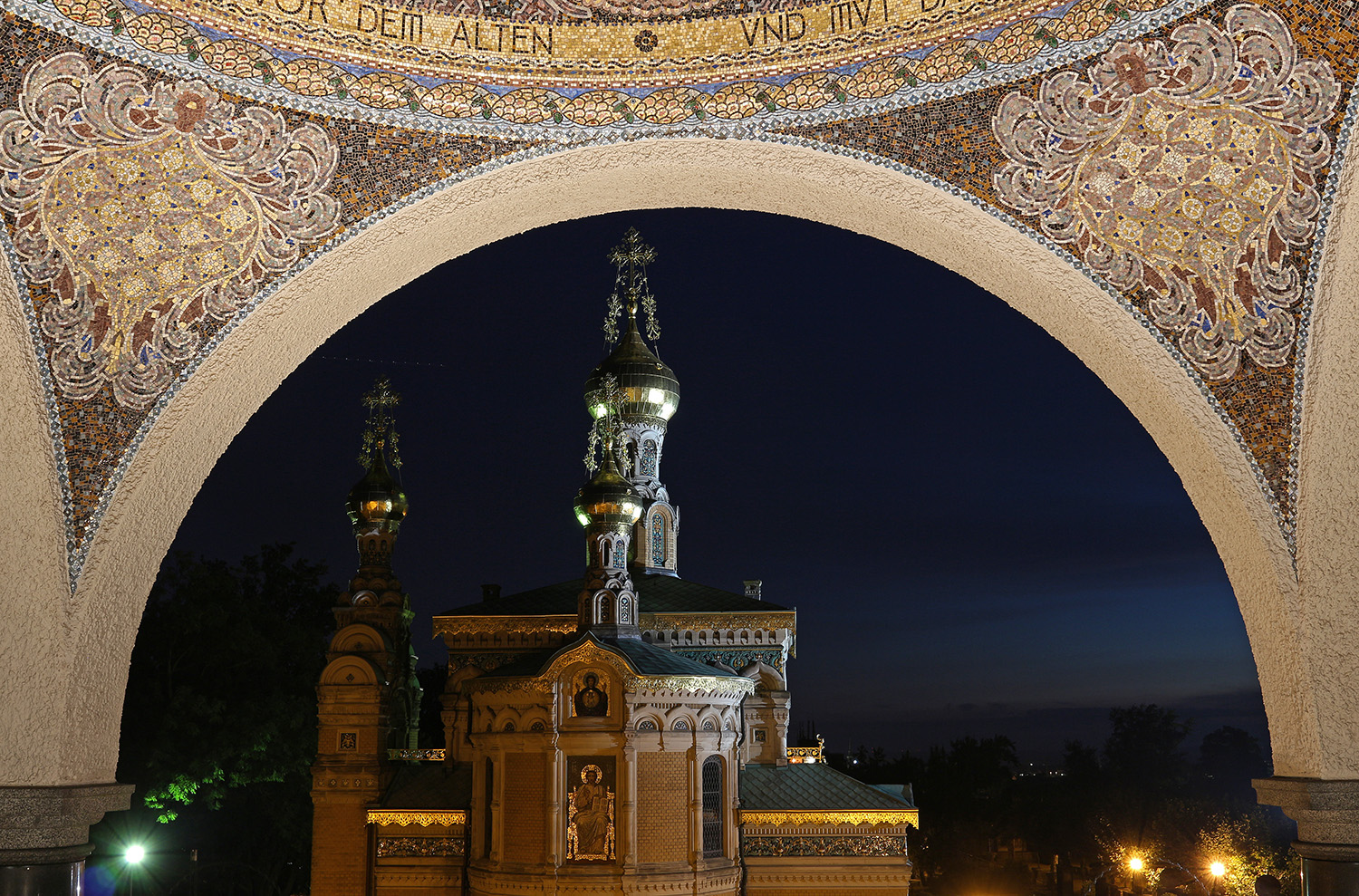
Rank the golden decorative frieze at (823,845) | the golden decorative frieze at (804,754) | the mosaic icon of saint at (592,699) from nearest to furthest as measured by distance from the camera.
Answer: the mosaic icon of saint at (592,699) → the golden decorative frieze at (823,845) → the golden decorative frieze at (804,754)

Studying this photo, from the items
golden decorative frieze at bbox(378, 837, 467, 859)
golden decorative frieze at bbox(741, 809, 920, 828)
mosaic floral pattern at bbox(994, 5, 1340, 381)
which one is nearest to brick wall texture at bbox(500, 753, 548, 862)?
golden decorative frieze at bbox(378, 837, 467, 859)

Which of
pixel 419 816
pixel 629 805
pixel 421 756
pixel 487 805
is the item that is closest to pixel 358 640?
pixel 421 756

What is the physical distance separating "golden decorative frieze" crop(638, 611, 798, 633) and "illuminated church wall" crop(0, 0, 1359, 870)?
11.3m

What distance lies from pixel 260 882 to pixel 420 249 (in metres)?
18.3

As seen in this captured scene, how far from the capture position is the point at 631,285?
66.8 feet

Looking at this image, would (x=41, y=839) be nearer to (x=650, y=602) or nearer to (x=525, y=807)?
(x=525, y=807)

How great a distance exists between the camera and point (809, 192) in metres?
5.21

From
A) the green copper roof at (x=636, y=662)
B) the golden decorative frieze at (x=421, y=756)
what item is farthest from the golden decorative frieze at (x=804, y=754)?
the golden decorative frieze at (x=421, y=756)

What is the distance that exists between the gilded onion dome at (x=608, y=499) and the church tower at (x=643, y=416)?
10.6 ft

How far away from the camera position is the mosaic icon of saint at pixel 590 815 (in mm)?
12391

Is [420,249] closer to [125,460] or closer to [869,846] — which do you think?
[125,460]

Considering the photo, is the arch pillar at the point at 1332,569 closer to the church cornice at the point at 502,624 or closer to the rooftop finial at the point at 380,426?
the church cornice at the point at 502,624

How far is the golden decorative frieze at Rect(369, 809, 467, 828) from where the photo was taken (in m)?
13.5

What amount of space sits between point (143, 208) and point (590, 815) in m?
9.20
